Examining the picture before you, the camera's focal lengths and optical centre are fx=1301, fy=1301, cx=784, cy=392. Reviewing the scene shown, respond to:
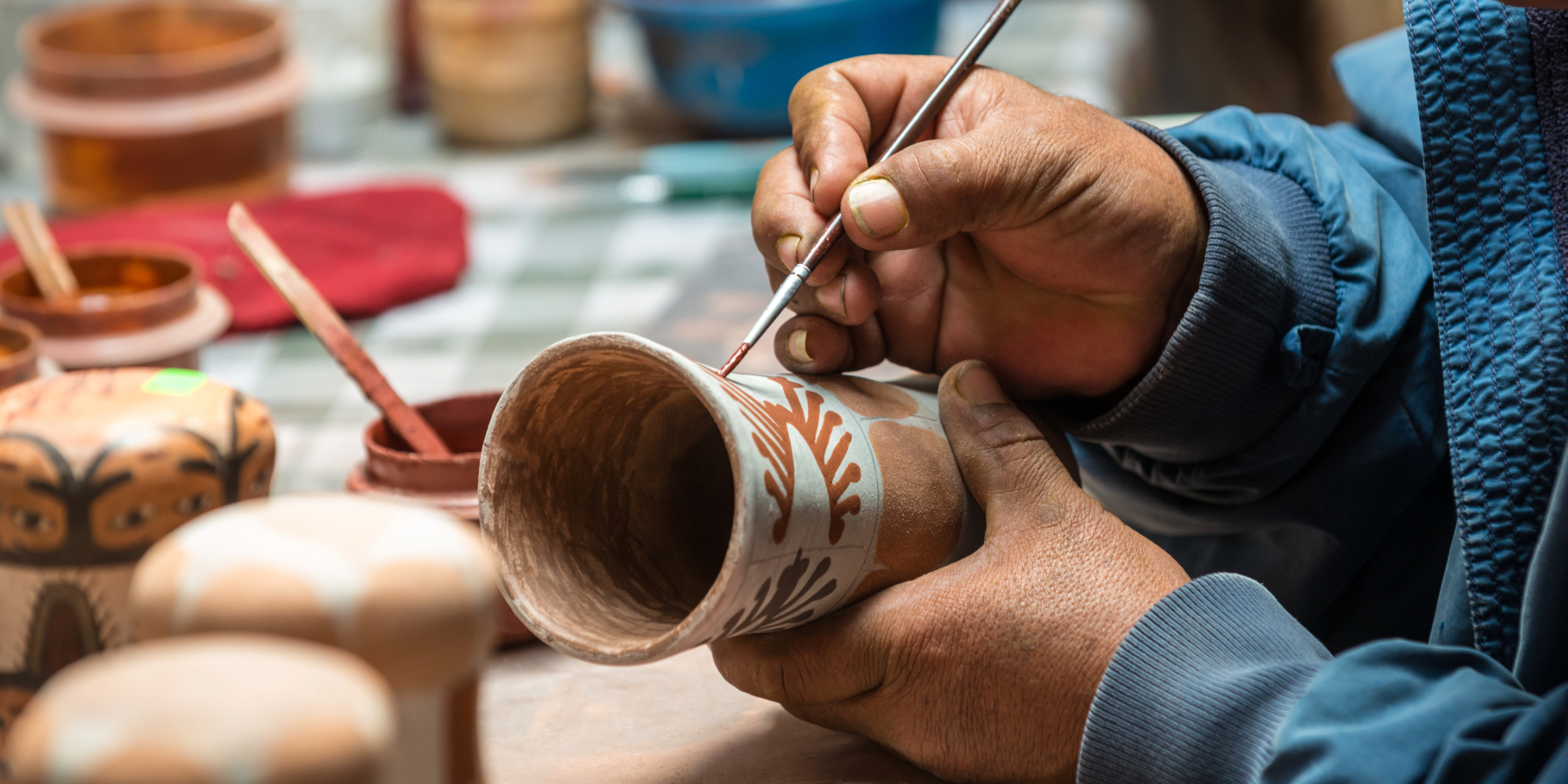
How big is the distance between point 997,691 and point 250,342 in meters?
1.33

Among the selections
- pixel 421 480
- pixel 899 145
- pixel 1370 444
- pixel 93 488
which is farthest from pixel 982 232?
pixel 93 488

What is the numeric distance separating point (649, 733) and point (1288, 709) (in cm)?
37

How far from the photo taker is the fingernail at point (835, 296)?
0.82 m

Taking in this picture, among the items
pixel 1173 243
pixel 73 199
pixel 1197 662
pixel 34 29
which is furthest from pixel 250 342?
pixel 1197 662

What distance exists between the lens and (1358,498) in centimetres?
89

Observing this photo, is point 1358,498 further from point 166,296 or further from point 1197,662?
point 166,296

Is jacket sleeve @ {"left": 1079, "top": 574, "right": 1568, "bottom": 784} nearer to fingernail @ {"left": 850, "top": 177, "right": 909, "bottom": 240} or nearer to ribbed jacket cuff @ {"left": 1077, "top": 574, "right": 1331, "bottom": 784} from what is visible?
ribbed jacket cuff @ {"left": 1077, "top": 574, "right": 1331, "bottom": 784}

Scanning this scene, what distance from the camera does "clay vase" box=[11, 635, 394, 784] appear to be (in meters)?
0.33

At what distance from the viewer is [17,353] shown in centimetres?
101

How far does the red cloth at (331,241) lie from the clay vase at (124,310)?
34 cm

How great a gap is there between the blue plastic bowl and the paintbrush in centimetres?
122

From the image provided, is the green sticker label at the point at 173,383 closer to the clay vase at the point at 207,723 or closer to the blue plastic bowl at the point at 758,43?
the clay vase at the point at 207,723

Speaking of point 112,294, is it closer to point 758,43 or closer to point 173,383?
point 173,383

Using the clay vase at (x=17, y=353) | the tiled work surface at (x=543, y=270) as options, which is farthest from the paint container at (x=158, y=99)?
the clay vase at (x=17, y=353)
